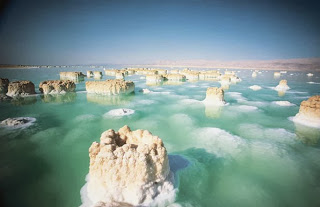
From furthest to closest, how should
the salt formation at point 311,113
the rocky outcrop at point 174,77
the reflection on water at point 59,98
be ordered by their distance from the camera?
the rocky outcrop at point 174,77, the reflection on water at point 59,98, the salt formation at point 311,113

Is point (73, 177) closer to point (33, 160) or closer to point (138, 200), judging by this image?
point (33, 160)

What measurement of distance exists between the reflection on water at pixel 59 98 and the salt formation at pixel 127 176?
12.0m

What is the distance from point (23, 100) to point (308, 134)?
1889 centimetres

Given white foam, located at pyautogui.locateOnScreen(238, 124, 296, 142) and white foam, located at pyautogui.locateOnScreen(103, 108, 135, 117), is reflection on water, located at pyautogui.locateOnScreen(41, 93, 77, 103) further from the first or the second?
white foam, located at pyautogui.locateOnScreen(238, 124, 296, 142)

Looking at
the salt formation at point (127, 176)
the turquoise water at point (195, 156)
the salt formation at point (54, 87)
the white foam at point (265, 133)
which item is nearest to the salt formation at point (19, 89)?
the salt formation at point (54, 87)

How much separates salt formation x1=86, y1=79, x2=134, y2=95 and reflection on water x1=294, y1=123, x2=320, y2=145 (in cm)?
1317

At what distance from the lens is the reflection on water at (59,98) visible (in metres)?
14.0

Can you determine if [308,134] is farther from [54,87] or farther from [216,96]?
[54,87]

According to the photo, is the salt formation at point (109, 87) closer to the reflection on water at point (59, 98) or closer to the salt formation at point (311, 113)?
the reflection on water at point (59, 98)

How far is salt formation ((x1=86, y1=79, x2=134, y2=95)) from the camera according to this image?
1568 cm

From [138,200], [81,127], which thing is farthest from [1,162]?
[138,200]

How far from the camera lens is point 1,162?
5.50 m

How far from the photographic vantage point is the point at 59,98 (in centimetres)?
1488

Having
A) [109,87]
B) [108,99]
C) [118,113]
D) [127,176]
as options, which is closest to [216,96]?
[118,113]
